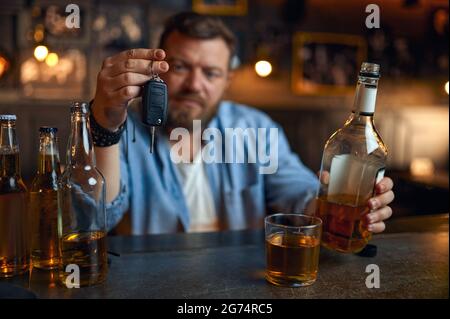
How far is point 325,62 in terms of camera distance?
381 centimetres

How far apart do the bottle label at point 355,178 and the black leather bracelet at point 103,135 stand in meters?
0.38

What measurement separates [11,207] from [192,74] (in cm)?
80

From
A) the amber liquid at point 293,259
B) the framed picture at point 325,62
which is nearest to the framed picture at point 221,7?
the framed picture at point 325,62

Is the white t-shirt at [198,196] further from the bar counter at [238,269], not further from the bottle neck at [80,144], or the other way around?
the bottle neck at [80,144]

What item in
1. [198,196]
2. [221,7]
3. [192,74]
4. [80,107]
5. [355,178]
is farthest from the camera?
[221,7]

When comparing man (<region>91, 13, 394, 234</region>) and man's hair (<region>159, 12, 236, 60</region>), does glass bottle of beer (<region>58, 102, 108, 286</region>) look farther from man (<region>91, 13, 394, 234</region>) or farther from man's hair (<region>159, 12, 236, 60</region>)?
man's hair (<region>159, 12, 236, 60</region>)

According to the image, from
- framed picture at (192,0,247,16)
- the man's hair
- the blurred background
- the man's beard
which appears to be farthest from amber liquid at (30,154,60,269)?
framed picture at (192,0,247,16)

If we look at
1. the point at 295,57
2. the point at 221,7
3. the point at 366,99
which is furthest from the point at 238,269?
the point at 295,57

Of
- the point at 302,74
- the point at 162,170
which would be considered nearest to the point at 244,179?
the point at 162,170

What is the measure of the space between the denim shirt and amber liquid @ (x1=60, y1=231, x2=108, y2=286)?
0.62 meters

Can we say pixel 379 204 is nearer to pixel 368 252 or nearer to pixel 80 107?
pixel 368 252

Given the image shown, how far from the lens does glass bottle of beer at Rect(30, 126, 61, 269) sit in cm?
68

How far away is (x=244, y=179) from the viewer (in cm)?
162
